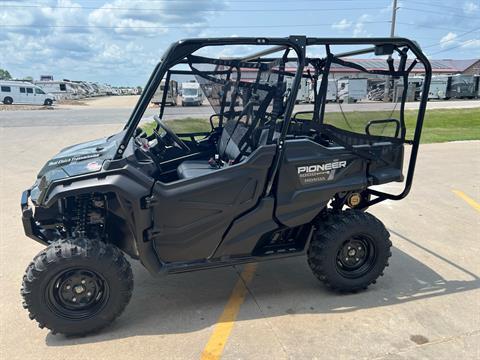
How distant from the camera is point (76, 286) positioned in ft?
10.1

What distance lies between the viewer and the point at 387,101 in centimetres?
373

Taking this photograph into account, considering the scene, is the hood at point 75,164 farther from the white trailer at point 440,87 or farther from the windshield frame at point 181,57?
the white trailer at point 440,87

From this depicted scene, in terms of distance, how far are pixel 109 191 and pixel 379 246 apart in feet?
7.71

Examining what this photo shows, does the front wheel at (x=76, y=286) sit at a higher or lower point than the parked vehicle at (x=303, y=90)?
lower

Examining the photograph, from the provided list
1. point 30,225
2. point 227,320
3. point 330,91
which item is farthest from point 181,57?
point 227,320

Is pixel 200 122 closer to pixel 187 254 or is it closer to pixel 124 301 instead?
pixel 187 254

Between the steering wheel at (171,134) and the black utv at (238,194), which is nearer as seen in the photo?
the black utv at (238,194)

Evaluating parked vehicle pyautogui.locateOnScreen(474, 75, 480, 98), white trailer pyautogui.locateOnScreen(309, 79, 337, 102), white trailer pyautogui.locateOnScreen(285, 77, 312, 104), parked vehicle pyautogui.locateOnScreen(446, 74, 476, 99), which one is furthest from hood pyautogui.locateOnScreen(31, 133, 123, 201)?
parked vehicle pyautogui.locateOnScreen(474, 75, 480, 98)

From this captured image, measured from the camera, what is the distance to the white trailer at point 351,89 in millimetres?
4002

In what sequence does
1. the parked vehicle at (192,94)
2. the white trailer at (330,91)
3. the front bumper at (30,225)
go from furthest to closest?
the parked vehicle at (192,94) < the white trailer at (330,91) < the front bumper at (30,225)

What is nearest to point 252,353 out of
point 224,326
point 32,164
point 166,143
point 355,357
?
point 224,326

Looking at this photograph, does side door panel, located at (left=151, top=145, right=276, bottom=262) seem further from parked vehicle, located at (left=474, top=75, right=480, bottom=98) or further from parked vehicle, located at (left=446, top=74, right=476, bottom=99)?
parked vehicle, located at (left=474, top=75, right=480, bottom=98)

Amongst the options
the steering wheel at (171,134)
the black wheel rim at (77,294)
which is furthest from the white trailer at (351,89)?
the black wheel rim at (77,294)

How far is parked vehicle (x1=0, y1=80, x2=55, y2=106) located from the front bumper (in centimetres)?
3724
